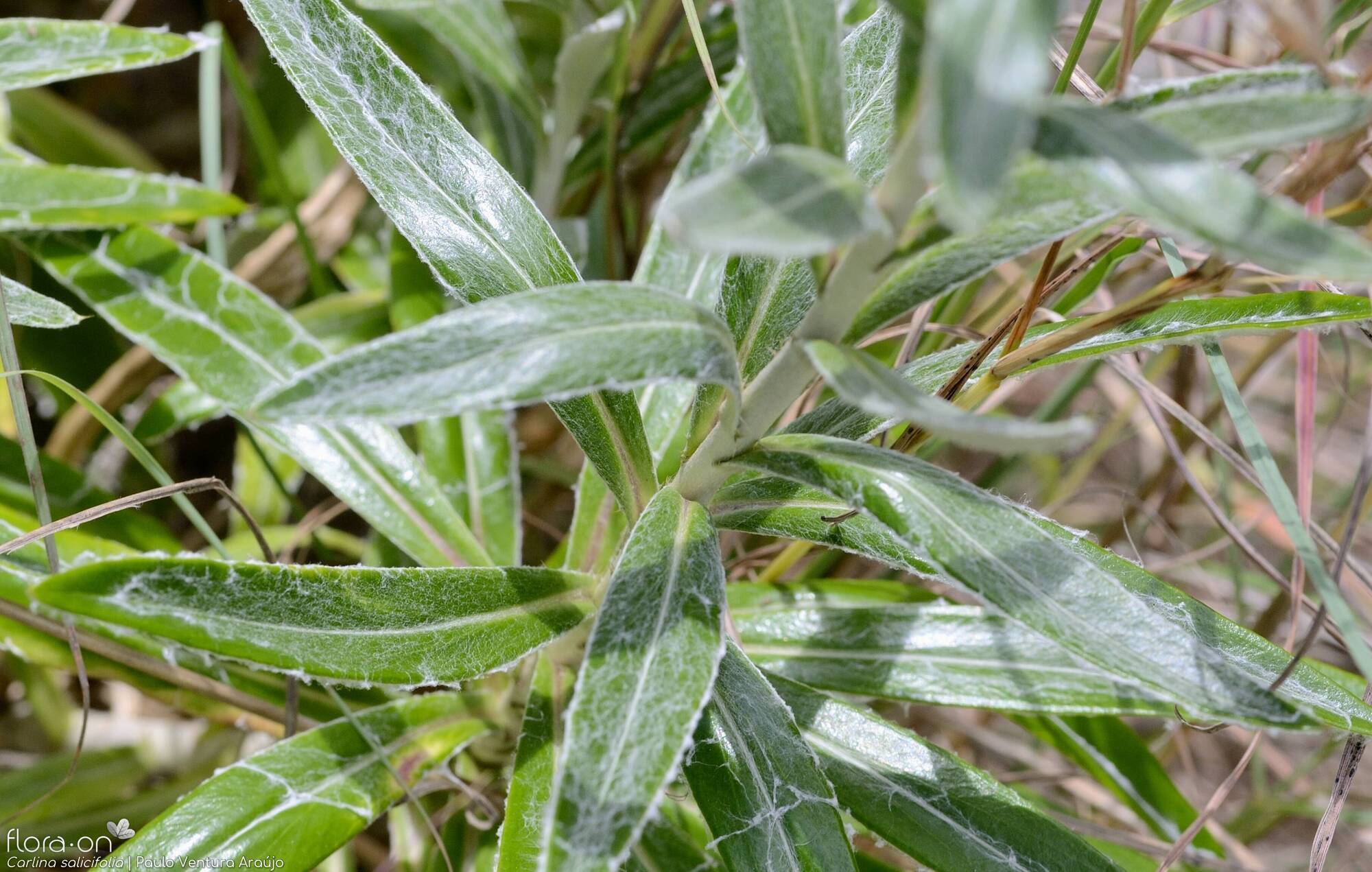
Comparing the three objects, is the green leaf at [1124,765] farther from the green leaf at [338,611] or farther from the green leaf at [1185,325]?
the green leaf at [338,611]

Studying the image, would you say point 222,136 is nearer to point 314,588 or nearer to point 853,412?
point 314,588

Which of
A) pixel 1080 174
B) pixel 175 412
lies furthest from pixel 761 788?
pixel 175 412

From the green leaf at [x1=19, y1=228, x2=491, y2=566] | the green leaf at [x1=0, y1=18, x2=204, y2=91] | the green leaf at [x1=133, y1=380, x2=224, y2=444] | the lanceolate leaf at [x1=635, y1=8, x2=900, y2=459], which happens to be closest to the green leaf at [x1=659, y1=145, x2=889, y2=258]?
the lanceolate leaf at [x1=635, y1=8, x2=900, y2=459]

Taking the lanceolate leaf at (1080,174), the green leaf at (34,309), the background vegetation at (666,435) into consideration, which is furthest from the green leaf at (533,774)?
the green leaf at (34,309)

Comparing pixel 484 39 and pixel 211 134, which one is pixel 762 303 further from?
pixel 211 134

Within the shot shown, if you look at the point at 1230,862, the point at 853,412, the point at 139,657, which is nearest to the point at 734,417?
the point at 853,412
